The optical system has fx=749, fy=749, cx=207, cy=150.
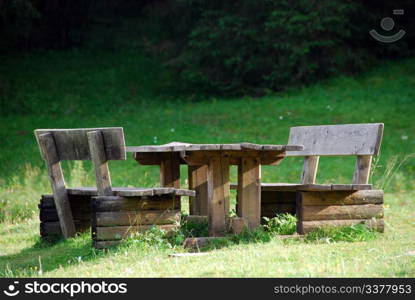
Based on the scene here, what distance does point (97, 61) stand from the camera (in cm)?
2744

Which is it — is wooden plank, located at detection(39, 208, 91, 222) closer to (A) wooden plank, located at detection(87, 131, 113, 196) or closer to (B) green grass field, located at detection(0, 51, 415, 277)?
(B) green grass field, located at detection(0, 51, 415, 277)

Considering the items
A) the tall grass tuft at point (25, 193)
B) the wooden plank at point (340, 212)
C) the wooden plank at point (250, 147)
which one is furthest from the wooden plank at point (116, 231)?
the tall grass tuft at point (25, 193)

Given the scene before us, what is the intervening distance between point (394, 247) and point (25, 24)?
18.1 meters

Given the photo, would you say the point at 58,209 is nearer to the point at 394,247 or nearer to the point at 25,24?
the point at 394,247

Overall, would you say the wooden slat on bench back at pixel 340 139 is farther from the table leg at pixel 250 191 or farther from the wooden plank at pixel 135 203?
the wooden plank at pixel 135 203

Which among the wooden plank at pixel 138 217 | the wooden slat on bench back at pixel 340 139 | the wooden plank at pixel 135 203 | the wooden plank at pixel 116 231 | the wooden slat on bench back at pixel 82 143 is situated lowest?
the wooden plank at pixel 116 231

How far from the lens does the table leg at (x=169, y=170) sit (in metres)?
8.55

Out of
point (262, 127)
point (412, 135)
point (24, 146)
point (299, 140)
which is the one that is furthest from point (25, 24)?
point (299, 140)

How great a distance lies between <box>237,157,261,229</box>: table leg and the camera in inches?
293

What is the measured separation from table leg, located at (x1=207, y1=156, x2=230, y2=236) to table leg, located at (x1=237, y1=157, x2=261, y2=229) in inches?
6.0

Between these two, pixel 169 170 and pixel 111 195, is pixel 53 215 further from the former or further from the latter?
pixel 111 195

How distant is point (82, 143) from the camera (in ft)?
24.6

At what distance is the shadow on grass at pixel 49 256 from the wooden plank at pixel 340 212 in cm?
210

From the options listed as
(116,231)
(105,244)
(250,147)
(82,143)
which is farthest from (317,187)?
(82,143)
